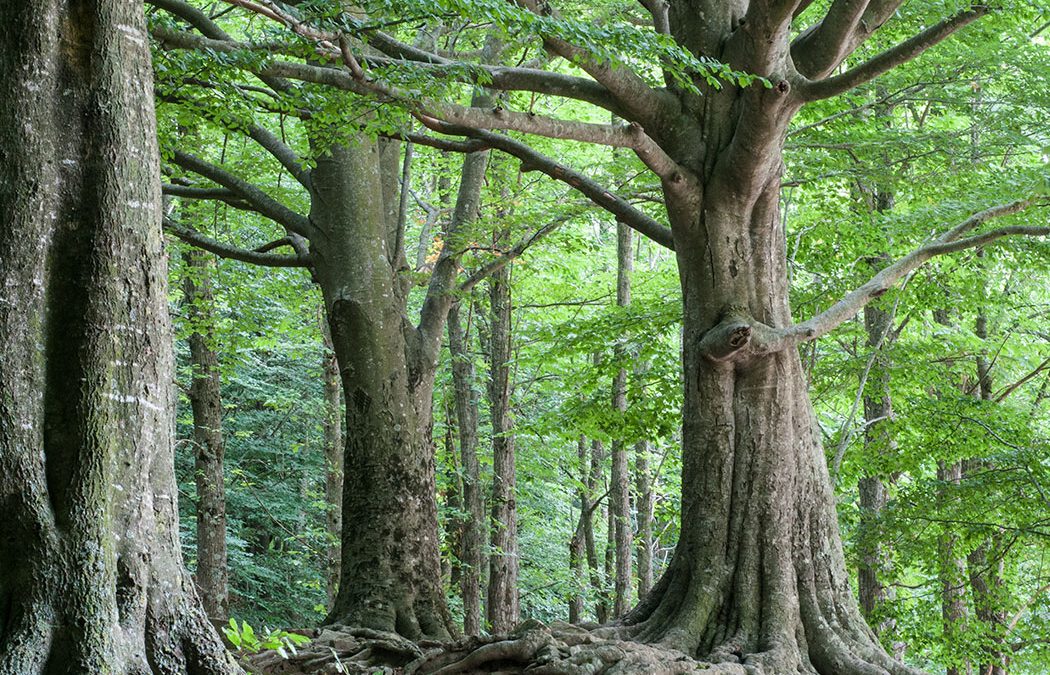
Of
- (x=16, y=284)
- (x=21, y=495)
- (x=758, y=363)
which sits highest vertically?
(x=758, y=363)

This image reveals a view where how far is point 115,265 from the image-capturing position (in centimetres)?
359

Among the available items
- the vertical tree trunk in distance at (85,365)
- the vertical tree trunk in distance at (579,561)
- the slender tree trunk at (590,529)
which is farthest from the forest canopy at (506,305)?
the slender tree trunk at (590,529)

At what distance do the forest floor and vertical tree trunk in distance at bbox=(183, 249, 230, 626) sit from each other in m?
4.32

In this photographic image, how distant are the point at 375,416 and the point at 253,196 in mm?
2413

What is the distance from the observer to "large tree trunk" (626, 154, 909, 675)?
6.77 m

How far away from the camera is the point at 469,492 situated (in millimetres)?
A: 13906

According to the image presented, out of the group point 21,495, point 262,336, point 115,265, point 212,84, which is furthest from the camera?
point 262,336

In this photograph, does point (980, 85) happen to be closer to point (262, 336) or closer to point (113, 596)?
point (113, 596)

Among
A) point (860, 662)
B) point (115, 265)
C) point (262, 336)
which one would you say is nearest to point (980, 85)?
point (860, 662)

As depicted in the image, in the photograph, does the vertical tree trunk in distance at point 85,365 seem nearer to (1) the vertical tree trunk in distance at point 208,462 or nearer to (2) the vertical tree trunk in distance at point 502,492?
(1) the vertical tree trunk in distance at point 208,462

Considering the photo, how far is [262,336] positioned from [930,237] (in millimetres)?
11267

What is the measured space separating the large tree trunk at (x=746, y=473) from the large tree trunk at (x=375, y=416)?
2010 mm

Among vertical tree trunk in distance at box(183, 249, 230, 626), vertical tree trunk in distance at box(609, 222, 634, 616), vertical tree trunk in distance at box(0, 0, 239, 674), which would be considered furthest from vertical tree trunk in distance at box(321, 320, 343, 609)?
vertical tree trunk in distance at box(0, 0, 239, 674)

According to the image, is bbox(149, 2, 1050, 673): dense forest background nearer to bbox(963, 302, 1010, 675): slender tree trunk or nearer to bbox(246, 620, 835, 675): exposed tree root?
bbox(963, 302, 1010, 675): slender tree trunk
